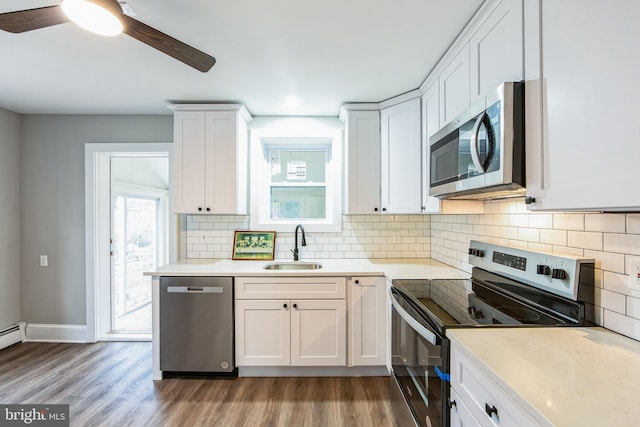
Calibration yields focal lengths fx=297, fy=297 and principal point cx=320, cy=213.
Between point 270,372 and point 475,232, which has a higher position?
point 475,232

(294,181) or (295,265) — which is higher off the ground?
(294,181)

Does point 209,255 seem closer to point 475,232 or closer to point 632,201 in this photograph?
point 475,232

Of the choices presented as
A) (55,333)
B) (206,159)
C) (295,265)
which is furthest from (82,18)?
(55,333)

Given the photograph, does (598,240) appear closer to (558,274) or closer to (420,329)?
(558,274)

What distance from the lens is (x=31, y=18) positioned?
1.22 m

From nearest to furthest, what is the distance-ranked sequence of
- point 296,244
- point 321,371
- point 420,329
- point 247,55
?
1. point 420,329
2. point 247,55
3. point 321,371
4. point 296,244

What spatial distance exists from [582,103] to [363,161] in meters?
1.82

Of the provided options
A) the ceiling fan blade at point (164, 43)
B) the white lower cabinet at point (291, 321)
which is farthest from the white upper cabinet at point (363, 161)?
the ceiling fan blade at point (164, 43)

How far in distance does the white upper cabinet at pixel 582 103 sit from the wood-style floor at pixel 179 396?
5.65ft

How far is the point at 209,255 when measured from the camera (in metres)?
2.93

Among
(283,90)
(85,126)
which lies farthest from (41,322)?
(283,90)

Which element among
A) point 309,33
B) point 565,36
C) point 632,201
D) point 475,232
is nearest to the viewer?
point 632,201

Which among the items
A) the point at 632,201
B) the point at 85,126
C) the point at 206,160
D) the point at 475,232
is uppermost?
the point at 85,126

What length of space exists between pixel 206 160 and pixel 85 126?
1445 mm
